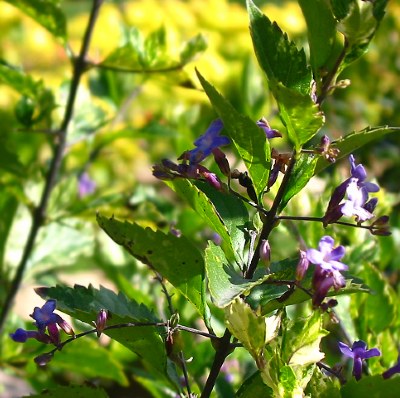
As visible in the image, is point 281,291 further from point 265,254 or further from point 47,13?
point 47,13

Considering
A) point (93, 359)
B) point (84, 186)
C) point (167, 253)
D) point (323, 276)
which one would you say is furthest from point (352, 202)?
point (84, 186)

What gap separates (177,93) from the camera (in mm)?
3877

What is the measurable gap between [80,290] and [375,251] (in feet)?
1.90

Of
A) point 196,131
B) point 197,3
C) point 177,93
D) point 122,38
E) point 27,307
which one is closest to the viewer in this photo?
point 122,38

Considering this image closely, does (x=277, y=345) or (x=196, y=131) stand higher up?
(x=196, y=131)

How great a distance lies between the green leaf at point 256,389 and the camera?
2.84ft

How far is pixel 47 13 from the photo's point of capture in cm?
150

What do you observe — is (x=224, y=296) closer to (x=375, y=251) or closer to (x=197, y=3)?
(x=375, y=251)

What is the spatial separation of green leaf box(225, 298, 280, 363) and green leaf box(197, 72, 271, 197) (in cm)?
15

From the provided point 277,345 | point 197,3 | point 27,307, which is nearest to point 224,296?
point 277,345

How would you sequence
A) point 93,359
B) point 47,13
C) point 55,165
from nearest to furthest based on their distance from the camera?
point 93,359 → point 47,13 → point 55,165

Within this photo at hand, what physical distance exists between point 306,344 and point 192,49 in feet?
2.74

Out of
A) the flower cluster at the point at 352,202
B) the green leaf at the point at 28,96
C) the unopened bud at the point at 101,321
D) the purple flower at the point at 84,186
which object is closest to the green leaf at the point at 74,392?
the unopened bud at the point at 101,321

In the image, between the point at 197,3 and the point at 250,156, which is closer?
the point at 250,156
